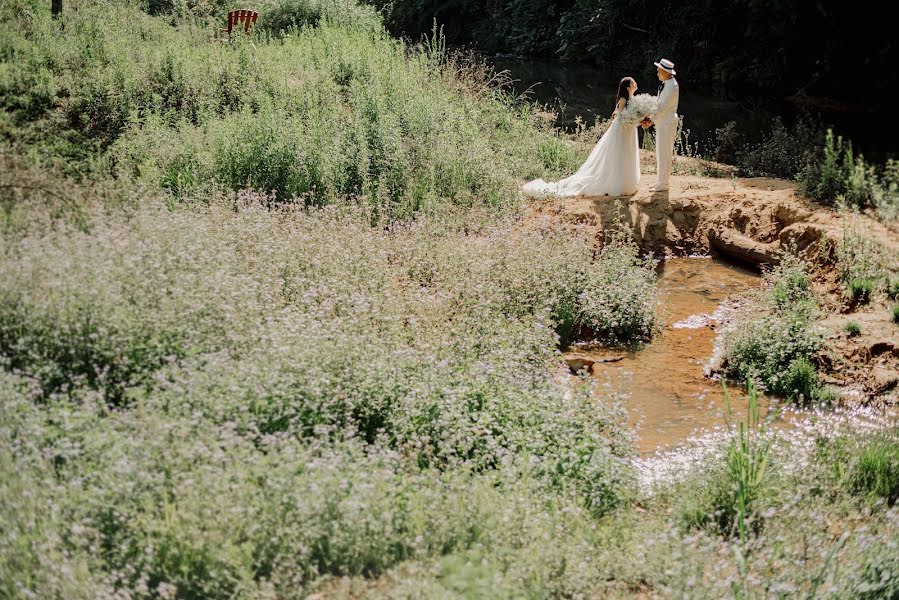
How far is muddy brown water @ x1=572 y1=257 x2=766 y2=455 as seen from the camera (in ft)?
22.3

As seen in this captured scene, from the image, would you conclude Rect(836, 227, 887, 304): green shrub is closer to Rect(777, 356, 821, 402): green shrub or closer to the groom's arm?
Rect(777, 356, 821, 402): green shrub

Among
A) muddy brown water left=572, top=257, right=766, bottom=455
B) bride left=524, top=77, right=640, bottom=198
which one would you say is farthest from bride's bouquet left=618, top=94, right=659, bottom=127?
muddy brown water left=572, top=257, right=766, bottom=455

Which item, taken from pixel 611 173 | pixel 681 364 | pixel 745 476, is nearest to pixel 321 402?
pixel 745 476

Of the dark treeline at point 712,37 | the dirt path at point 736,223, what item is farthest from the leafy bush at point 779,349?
the dark treeline at point 712,37

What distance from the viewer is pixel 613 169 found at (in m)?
10.8

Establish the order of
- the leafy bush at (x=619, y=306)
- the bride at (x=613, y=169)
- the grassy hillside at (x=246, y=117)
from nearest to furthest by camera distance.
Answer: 1. the leafy bush at (x=619, y=306)
2. the grassy hillside at (x=246, y=117)
3. the bride at (x=613, y=169)

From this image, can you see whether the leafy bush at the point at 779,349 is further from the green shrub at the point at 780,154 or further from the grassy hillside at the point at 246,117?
the green shrub at the point at 780,154

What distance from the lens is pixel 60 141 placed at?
27.9 ft

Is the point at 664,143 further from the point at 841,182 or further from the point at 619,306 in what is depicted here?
the point at 619,306

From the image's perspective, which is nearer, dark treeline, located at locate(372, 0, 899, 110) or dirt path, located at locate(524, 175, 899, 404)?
dirt path, located at locate(524, 175, 899, 404)

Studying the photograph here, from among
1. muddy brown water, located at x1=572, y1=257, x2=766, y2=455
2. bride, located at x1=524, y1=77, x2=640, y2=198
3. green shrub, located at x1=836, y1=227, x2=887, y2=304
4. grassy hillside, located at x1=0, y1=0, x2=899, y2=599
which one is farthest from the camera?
bride, located at x1=524, y1=77, x2=640, y2=198

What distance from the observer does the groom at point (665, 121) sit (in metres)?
10.6

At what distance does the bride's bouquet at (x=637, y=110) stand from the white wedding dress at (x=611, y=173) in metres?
0.06

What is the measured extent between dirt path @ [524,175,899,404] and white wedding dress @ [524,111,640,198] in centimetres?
16
